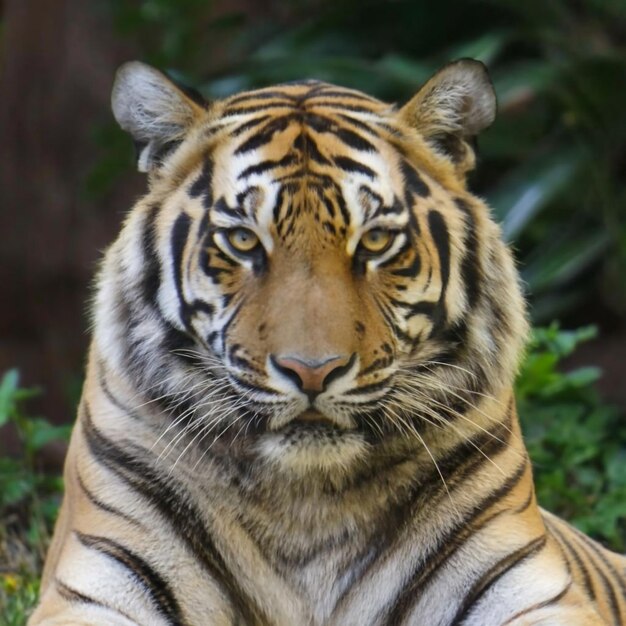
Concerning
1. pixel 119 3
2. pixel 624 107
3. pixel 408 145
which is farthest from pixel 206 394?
pixel 119 3

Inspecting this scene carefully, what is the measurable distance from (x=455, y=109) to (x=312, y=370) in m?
0.80

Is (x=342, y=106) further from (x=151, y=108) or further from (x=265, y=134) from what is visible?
(x=151, y=108)

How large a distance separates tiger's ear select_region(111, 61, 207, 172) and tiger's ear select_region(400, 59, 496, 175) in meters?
0.47

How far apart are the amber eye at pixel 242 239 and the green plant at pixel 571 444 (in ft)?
5.62

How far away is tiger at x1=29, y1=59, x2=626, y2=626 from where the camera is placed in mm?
2578

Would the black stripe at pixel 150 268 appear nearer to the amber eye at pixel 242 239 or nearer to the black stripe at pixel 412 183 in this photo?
A: the amber eye at pixel 242 239

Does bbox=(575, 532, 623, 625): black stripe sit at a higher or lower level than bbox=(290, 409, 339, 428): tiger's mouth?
lower

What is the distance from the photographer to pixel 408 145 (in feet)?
9.30

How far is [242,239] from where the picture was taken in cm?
262

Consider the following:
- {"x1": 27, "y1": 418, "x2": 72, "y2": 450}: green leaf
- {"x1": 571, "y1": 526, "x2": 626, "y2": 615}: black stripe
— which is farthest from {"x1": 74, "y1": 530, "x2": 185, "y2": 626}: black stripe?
{"x1": 27, "y1": 418, "x2": 72, "y2": 450}: green leaf

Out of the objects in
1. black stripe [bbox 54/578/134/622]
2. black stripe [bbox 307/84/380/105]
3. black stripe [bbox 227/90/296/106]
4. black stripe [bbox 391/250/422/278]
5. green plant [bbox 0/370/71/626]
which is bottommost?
green plant [bbox 0/370/71/626]

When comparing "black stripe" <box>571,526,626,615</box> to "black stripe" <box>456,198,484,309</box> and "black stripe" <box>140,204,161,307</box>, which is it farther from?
"black stripe" <box>140,204,161,307</box>

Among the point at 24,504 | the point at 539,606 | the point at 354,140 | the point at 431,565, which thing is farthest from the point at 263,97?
the point at 24,504

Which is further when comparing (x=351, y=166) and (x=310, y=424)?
(x=351, y=166)
